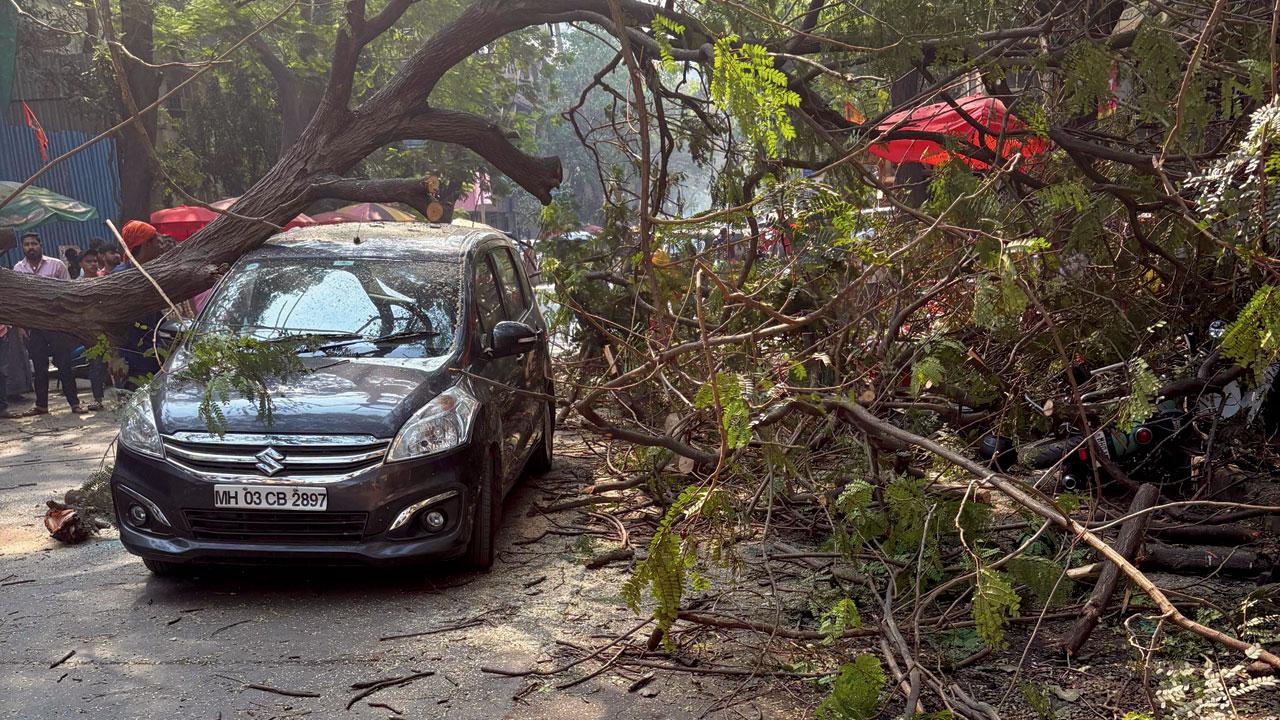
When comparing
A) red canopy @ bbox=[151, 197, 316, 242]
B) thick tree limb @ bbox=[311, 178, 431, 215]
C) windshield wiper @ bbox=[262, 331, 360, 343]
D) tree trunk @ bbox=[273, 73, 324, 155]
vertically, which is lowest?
windshield wiper @ bbox=[262, 331, 360, 343]

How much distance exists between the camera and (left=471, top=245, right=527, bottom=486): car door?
6.52 m

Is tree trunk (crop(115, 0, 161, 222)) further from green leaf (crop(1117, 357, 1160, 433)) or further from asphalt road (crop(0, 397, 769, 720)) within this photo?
green leaf (crop(1117, 357, 1160, 433))

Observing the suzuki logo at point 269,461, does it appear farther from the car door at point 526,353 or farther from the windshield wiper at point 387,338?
the car door at point 526,353

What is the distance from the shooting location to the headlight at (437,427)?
5605 millimetres

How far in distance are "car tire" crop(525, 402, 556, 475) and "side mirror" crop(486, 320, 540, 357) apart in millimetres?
1649

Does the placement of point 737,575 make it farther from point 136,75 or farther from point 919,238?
point 136,75

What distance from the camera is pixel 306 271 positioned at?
6.77 meters

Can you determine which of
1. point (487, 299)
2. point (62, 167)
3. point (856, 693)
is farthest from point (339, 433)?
point (62, 167)

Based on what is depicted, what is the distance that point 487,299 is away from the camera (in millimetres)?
7074

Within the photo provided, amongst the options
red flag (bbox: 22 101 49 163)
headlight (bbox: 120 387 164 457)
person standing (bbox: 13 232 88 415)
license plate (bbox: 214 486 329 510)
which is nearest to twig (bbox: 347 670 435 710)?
license plate (bbox: 214 486 329 510)

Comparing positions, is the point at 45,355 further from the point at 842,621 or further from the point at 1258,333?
the point at 1258,333

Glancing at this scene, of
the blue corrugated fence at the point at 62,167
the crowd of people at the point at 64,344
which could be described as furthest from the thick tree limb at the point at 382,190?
the blue corrugated fence at the point at 62,167

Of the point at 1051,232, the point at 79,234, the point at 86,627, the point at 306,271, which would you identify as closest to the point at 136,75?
the point at 79,234

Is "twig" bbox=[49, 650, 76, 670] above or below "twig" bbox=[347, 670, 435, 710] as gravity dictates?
above
